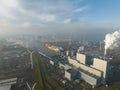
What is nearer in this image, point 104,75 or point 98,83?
point 98,83

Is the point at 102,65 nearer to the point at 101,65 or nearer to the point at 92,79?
the point at 101,65

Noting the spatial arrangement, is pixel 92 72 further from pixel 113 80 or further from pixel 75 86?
pixel 75 86

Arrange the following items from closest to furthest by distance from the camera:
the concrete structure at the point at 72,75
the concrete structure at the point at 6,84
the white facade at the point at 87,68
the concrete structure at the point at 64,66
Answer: the concrete structure at the point at 6,84, the concrete structure at the point at 72,75, the white facade at the point at 87,68, the concrete structure at the point at 64,66

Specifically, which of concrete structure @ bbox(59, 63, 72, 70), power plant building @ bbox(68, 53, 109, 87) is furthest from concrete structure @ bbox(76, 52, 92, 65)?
concrete structure @ bbox(59, 63, 72, 70)

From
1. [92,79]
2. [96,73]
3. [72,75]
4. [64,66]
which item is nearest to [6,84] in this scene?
[72,75]

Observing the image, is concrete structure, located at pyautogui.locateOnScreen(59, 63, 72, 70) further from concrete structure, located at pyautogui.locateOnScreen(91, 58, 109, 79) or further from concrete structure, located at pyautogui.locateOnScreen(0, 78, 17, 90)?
concrete structure, located at pyautogui.locateOnScreen(0, 78, 17, 90)

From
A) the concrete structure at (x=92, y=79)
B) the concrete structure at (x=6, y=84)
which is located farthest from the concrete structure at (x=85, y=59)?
the concrete structure at (x=6, y=84)

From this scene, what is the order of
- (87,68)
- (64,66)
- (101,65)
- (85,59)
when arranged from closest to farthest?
1. (101,65)
2. (87,68)
3. (64,66)
4. (85,59)

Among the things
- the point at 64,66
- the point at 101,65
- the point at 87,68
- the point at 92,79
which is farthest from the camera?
the point at 64,66

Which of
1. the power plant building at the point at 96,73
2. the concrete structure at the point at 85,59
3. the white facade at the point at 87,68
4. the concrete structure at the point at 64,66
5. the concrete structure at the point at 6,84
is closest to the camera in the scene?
the concrete structure at the point at 6,84

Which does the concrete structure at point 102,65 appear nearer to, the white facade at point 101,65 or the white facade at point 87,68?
the white facade at point 101,65

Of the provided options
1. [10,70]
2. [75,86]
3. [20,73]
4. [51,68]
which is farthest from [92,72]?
[10,70]
